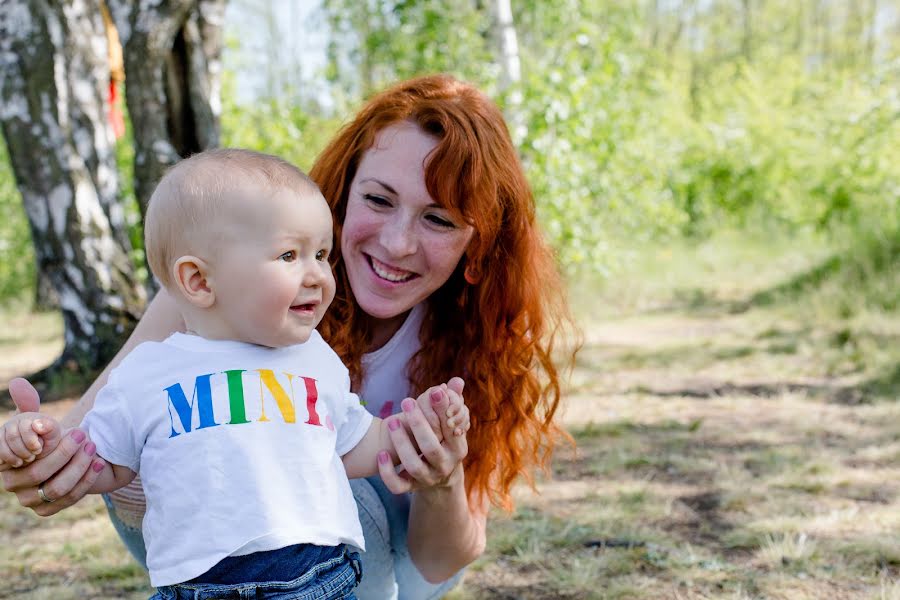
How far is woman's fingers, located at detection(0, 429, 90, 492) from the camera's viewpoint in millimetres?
1286

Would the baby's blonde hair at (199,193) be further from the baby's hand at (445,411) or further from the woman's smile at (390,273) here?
the woman's smile at (390,273)

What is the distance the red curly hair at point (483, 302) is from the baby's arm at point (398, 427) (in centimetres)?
55

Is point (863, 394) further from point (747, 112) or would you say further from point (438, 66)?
point (747, 112)

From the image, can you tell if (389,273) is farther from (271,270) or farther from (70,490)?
(70,490)

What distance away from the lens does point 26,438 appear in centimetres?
125

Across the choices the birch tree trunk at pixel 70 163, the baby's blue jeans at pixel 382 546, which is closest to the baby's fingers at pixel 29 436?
the baby's blue jeans at pixel 382 546

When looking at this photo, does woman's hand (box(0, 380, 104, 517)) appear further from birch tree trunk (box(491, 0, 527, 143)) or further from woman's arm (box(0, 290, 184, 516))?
birch tree trunk (box(491, 0, 527, 143))

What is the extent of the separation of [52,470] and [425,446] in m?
0.55

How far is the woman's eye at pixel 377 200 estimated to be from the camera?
1982mm

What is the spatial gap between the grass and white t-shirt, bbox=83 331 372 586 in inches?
40.9

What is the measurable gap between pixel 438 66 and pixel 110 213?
330 cm

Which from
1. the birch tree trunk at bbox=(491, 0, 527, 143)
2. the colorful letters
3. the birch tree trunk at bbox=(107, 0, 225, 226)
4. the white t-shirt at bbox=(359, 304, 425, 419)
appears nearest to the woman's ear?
the colorful letters

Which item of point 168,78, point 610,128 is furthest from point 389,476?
point 610,128

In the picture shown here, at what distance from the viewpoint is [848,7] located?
22.7 metres
